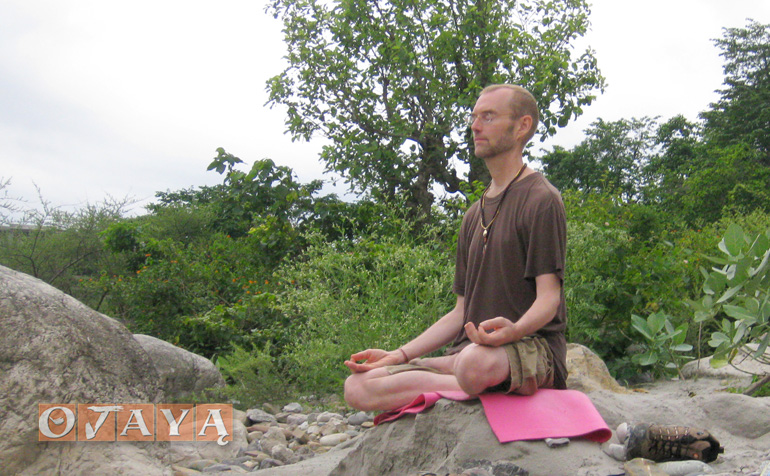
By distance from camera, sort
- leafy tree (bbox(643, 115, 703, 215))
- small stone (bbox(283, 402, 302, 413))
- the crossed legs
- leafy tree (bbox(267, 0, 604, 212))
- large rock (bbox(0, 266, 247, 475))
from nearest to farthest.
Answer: the crossed legs < large rock (bbox(0, 266, 247, 475)) < small stone (bbox(283, 402, 302, 413)) < leafy tree (bbox(267, 0, 604, 212)) < leafy tree (bbox(643, 115, 703, 215))

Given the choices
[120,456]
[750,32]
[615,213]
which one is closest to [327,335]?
[120,456]

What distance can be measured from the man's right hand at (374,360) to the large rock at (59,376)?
1.28 m

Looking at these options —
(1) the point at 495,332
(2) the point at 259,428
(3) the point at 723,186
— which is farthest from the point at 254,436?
(3) the point at 723,186

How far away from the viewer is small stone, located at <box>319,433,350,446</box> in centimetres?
432

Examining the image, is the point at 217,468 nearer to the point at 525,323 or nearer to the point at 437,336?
the point at 437,336

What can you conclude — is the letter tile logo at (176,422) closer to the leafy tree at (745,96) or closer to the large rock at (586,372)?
the large rock at (586,372)

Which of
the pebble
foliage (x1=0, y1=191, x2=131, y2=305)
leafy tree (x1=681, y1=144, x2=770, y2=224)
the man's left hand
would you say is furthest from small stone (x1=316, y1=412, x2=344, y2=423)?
leafy tree (x1=681, y1=144, x2=770, y2=224)

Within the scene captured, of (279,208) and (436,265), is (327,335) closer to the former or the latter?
(436,265)

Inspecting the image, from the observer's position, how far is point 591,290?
5.33 meters

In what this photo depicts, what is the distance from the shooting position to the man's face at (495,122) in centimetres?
288

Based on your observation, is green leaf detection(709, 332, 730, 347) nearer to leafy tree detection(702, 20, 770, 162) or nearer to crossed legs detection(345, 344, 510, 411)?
crossed legs detection(345, 344, 510, 411)

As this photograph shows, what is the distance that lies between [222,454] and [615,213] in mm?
4679

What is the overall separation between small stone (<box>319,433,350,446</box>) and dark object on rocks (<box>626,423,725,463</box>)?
202cm

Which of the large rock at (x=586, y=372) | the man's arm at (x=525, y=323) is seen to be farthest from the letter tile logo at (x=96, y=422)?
the large rock at (x=586, y=372)
